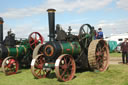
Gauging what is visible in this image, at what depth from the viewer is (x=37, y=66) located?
255 inches

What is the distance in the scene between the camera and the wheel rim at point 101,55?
24.3 ft

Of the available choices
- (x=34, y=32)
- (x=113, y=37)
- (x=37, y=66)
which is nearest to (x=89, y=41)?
(x=37, y=66)

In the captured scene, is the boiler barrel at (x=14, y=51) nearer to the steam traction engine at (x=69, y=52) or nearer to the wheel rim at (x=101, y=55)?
the steam traction engine at (x=69, y=52)

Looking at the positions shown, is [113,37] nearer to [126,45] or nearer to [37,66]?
[126,45]

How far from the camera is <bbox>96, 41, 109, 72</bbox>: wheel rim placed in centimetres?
742

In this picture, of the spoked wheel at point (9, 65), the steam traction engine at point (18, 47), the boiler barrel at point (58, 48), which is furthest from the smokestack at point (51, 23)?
the steam traction engine at point (18, 47)

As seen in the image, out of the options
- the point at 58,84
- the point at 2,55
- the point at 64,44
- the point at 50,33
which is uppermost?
the point at 50,33

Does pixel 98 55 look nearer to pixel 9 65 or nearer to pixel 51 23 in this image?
pixel 51 23

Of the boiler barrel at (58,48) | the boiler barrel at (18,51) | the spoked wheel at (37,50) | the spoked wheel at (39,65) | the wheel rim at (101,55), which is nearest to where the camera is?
the boiler barrel at (58,48)

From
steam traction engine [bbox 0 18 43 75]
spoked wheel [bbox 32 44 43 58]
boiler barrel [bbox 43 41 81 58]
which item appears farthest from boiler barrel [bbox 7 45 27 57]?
boiler barrel [bbox 43 41 81 58]

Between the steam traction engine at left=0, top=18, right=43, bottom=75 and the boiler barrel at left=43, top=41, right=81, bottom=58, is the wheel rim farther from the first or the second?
the steam traction engine at left=0, top=18, right=43, bottom=75

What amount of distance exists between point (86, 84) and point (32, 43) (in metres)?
5.34

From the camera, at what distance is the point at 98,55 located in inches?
289

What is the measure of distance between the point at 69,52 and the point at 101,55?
5.71ft
